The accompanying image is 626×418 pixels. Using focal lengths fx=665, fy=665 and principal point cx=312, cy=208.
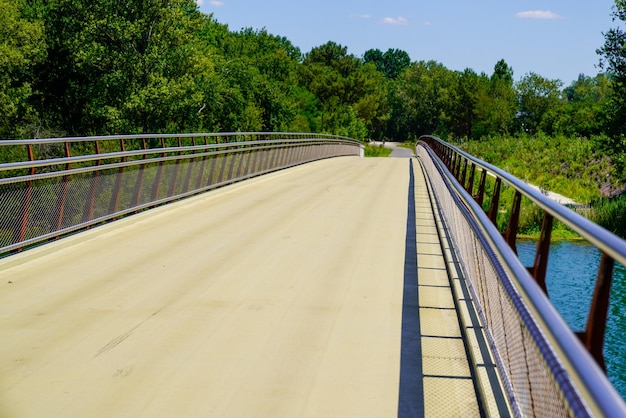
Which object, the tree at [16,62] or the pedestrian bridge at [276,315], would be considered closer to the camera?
the pedestrian bridge at [276,315]

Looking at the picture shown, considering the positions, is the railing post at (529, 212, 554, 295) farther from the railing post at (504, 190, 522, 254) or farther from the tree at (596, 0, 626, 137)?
the tree at (596, 0, 626, 137)

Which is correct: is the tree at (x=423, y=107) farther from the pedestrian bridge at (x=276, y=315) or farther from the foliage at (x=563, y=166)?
the pedestrian bridge at (x=276, y=315)

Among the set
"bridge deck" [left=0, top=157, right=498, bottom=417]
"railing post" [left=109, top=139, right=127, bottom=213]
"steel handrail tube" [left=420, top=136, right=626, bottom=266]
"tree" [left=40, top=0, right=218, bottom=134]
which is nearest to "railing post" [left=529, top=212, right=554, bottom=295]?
"steel handrail tube" [left=420, top=136, right=626, bottom=266]

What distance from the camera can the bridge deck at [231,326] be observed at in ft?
14.3

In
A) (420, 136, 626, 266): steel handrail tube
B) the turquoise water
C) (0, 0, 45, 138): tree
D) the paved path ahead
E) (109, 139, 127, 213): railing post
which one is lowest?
the turquoise water

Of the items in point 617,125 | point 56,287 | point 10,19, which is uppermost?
point 10,19

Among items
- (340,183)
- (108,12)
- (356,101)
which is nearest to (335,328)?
(340,183)

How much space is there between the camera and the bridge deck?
4.35 meters

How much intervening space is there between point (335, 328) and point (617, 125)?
1354 inches

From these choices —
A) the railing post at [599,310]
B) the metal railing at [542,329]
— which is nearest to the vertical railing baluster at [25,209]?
the metal railing at [542,329]

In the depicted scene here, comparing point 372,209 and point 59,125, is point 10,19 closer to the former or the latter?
point 59,125

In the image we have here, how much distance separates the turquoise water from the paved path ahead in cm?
671

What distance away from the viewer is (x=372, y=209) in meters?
13.2

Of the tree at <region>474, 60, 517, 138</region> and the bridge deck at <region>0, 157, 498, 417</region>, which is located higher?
the tree at <region>474, 60, 517, 138</region>
